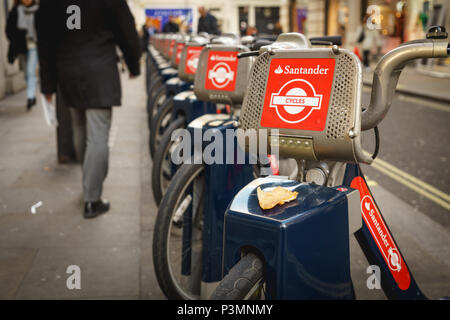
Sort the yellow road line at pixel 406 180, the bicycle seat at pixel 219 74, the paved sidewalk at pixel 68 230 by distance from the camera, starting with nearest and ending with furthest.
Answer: the paved sidewalk at pixel 68 230 < the bicycle seat at pixel 219 74 < the yellow road line at pixel 406 180

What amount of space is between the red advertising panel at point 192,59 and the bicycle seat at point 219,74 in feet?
3.72

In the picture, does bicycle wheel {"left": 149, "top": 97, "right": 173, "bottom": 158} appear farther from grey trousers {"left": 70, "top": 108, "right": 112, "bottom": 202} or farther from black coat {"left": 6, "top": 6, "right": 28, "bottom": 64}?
black coat {"left": 6, "top": 6, "right": 28, "bottom": 64}

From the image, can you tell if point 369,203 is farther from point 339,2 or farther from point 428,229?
point 339,2

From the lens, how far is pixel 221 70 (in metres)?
3.14

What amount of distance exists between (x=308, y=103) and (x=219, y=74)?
4.91 ft

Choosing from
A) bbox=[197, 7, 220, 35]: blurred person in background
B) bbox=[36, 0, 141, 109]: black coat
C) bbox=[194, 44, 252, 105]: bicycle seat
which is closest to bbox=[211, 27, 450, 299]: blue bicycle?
bbox=[194, 44, 252, 105]: bicycle seat

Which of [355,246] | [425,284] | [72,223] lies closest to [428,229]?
[355,246]

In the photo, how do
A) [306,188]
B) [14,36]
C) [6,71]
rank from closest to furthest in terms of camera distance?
[306,188] < [14,36] < [6,71]

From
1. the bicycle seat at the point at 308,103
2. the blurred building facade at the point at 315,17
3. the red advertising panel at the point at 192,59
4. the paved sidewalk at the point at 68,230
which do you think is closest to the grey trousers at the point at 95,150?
the paved sidewalk at the point at 68,230

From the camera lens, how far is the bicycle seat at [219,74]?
3.06 metres

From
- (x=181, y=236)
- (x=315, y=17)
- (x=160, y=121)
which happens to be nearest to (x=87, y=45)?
(x=160, y=121)

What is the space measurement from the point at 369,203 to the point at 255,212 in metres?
0.69

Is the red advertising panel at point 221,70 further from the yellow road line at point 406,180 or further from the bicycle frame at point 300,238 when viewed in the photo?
the yellow road line at point 406,180

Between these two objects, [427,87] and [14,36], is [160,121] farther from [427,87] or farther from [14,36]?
[427,87]
